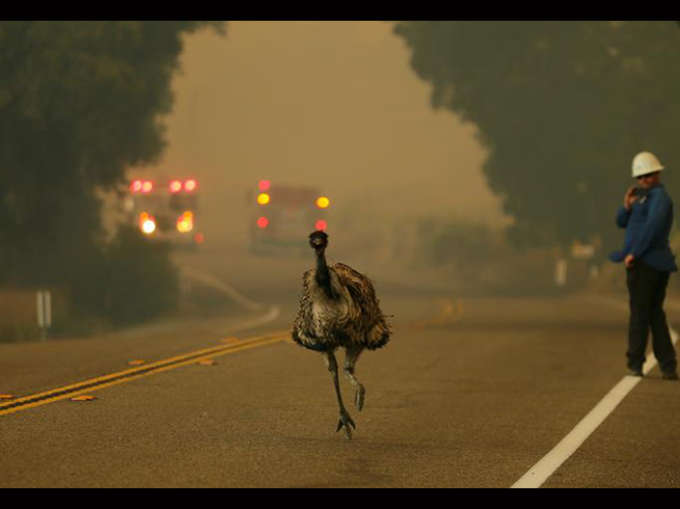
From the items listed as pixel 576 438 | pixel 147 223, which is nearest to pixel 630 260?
pixel 576 438

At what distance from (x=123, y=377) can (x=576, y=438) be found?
17.6 feet

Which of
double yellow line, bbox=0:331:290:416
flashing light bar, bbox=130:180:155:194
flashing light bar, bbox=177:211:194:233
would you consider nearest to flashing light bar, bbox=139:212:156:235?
flashing light bar, bbox=130:180:155:194

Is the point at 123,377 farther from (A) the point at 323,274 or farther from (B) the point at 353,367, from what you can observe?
(A) the point at 323,274

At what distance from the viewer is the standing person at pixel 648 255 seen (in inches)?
557

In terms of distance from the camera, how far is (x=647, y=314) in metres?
14.4

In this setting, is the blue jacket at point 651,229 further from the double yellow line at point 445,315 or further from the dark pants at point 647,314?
the double yellow line at point 445,315

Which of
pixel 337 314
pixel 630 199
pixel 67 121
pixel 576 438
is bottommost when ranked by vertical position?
pixel 576 438

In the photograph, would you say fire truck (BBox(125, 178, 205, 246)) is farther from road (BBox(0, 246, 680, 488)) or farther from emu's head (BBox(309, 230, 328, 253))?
emu's head (BBox(309, 230, 328, 253))

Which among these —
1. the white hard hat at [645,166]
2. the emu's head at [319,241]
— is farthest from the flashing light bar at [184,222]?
the emu's head at [319,241]

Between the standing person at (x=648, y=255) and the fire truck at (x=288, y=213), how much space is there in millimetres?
57067

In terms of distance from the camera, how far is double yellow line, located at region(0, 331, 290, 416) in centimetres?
1184

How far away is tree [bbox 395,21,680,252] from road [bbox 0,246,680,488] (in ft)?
92.4

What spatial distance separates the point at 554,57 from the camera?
49438mm
